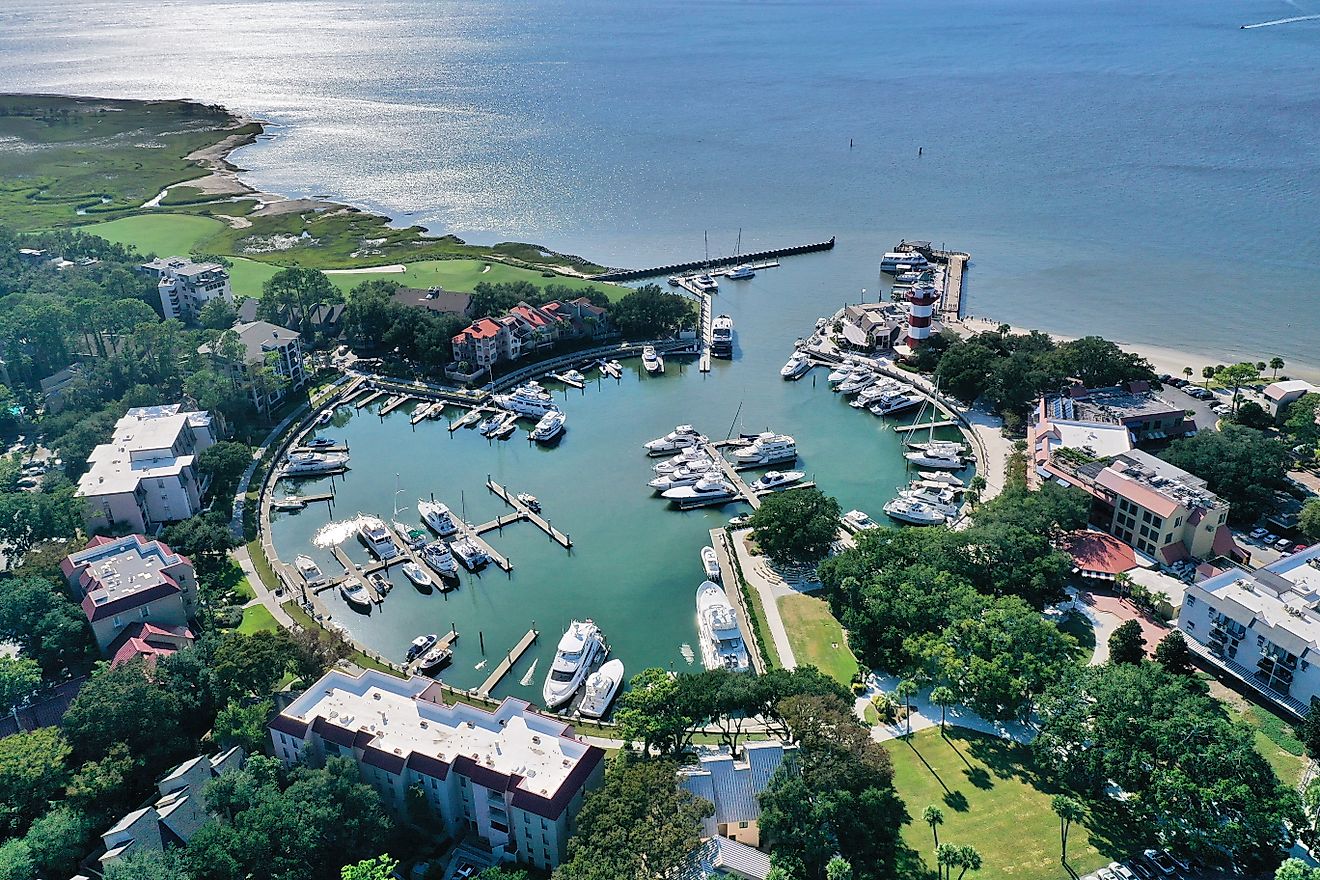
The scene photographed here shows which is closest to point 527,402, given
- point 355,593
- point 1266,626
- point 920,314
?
point 355,593

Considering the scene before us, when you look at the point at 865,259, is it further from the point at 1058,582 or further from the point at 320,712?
the point at 320,712

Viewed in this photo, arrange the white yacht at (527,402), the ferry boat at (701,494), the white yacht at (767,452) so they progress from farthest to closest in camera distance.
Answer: the white yacht at (527,402) < the white yacht at (767,452) < the ferry boat at (701,494)

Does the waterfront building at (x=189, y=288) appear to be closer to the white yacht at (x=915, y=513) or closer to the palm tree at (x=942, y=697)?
the white yacht at (x=915, y=513)

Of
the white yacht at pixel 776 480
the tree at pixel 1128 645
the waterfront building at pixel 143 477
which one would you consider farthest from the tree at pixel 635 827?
the waterfront building at pixel 143 477

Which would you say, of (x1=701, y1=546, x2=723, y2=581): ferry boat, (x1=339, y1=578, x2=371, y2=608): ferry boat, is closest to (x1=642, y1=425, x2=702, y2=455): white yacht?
(x1=701, y1=546, x2=723, y2=581): ferry boat

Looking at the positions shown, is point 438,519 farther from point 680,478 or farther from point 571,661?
point 571,661

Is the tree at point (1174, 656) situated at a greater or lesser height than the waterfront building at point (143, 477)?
lesser

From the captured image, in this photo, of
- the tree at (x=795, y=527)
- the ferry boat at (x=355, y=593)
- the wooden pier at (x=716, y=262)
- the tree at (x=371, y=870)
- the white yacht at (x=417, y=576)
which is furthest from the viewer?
the wooden pier at (x=716, y=262)

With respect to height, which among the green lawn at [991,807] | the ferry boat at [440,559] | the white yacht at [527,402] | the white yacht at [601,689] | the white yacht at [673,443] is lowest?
Answer: the white yacht at [601,689]
